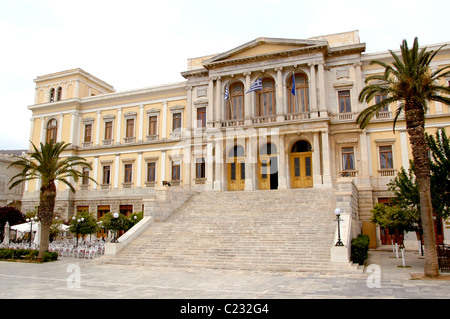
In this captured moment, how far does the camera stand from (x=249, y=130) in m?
27.8

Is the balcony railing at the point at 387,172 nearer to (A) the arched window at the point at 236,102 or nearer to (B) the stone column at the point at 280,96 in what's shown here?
(B) the stone column at the point at 280,96

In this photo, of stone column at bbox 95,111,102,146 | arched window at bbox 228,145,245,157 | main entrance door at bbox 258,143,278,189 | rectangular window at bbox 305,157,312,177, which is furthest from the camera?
stone column at bbox 95,111,102,146

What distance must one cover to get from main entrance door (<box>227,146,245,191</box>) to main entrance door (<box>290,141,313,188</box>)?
12.6 ft

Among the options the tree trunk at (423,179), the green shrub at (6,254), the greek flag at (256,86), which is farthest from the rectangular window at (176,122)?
the tree trunk at (423,179)

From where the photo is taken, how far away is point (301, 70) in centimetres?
2814

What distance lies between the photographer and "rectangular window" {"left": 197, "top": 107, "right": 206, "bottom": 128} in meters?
31.8

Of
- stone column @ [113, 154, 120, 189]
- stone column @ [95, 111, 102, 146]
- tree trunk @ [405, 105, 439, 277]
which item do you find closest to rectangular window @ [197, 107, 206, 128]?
stone column @ [113, 154, 120, 189]

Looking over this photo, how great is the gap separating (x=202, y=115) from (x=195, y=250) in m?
16.5

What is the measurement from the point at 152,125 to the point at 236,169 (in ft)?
32.7

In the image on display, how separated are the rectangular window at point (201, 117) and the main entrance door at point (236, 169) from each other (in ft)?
13.5

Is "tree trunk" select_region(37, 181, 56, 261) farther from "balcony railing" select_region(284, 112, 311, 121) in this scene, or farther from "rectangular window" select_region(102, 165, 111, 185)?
"balcony railing" select_region(284, 112, 311, 121)

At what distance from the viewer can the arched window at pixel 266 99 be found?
2933cm

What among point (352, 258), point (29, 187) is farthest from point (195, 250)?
point (29, 187)

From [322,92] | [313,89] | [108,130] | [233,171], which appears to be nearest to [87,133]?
[108,130]
